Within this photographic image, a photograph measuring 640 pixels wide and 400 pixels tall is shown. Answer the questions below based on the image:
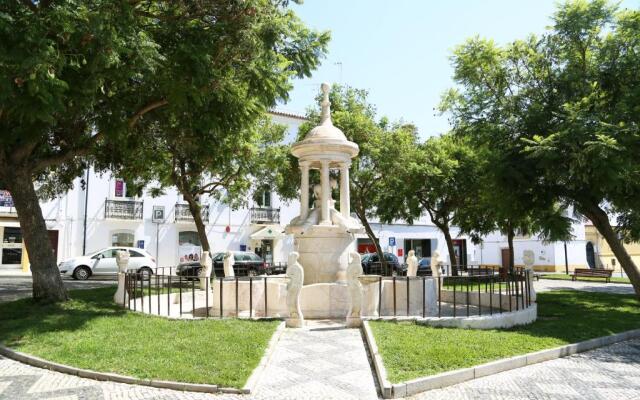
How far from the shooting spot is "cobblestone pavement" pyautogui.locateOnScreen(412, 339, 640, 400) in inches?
234

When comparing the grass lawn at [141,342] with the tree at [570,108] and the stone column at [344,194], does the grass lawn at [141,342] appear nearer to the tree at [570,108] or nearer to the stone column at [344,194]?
the stone column at [344,194]

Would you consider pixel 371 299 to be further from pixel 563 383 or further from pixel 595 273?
pixel 595 273

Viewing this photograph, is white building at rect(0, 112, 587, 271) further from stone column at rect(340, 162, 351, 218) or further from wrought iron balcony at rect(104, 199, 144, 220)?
stone column at rect(340, 162, 351, 218)

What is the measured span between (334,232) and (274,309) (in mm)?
2451

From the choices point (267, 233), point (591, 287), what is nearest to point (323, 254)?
point (591, 287)

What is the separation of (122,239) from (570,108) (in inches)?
1031

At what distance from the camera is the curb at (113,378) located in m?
5.86

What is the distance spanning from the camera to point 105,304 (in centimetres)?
1210

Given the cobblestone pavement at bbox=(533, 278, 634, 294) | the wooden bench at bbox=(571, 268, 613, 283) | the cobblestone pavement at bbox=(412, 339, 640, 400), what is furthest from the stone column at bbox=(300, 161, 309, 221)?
the wooden bench at bbox=(571, 268, 613, 283)

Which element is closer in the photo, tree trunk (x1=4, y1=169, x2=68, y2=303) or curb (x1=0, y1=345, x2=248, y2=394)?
curb (x1=0, y1=345, x2=248, y2=394)

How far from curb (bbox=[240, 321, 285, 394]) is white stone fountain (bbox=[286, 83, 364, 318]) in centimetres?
203

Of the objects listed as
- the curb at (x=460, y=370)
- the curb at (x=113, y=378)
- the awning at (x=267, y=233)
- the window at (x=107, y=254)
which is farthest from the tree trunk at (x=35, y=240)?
the awning at (x=267, y=233)

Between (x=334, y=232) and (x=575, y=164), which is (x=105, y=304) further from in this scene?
(x=575, y=164)

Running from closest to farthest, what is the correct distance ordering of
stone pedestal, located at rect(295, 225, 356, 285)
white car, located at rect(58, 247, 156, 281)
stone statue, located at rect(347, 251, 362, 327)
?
1. stone statue, located at rect(347, 251, 362, 327)
2. stone pedestal, located at rect(295, 225, 356, 285)
3. white car, located at rect(58, 247, 156, 281)
